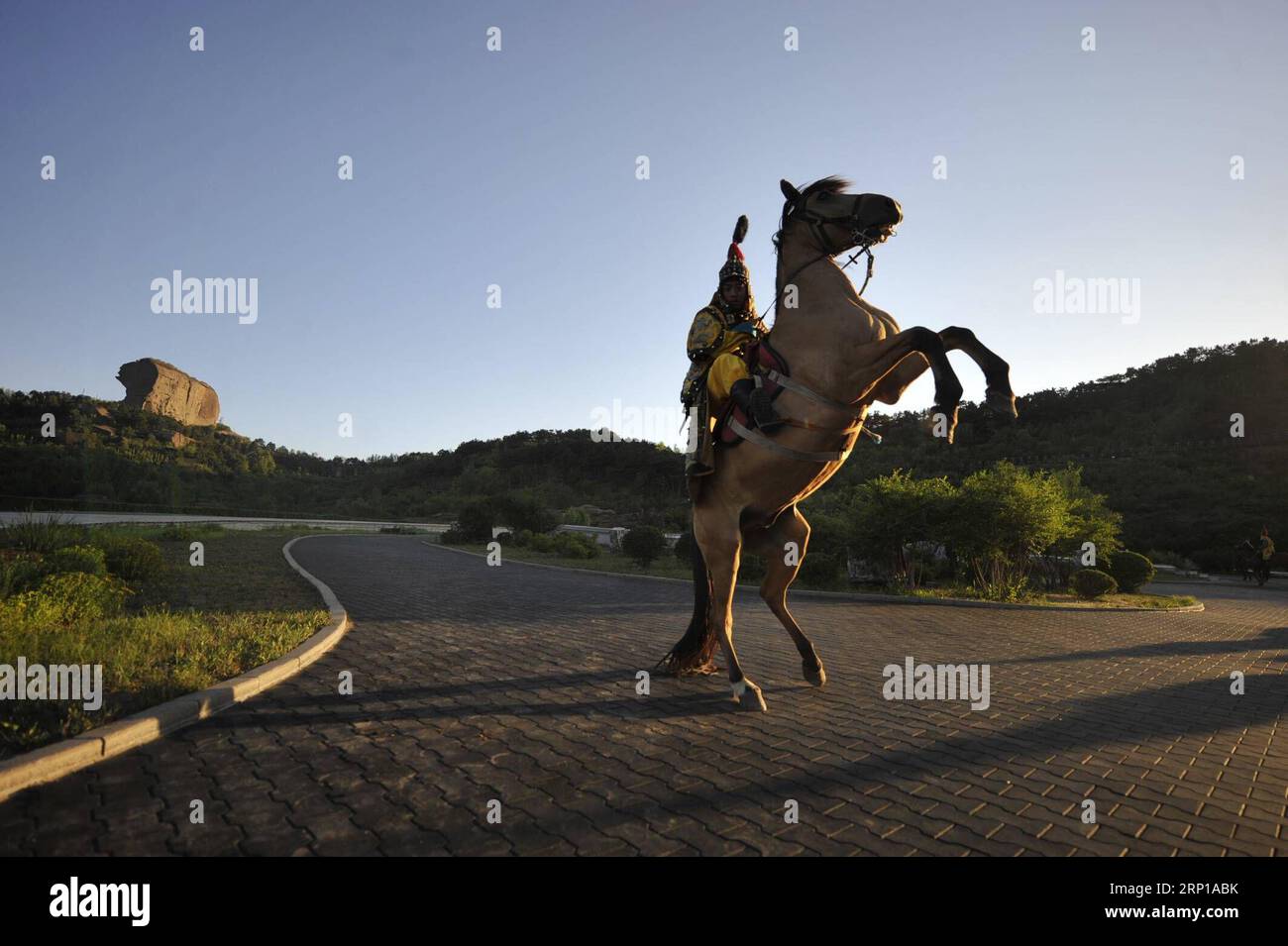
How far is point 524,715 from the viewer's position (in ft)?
14.9

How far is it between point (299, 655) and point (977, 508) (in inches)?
552

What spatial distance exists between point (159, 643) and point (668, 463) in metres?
51.5

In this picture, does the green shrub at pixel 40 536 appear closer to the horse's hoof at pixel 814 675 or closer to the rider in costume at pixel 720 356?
the rider in costume at pixel 720 356

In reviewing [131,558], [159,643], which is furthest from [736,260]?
[131,558]

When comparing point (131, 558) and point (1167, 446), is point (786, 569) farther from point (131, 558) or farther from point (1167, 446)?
point (1167, 446)

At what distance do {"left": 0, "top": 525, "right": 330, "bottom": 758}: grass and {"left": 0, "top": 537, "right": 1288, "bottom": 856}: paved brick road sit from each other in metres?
0.51

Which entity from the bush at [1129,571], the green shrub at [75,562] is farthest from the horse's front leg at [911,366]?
the bush at [1129,571]

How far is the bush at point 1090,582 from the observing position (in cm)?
1541

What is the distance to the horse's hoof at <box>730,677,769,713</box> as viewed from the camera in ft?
15.7

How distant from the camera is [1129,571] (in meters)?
17.2

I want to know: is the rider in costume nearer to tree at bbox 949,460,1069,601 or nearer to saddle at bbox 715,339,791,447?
saddle at bbox 715,339,791,447

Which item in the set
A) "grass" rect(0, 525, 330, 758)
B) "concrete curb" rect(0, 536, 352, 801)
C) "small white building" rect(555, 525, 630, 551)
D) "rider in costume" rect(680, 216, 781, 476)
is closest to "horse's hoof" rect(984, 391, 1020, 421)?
"rider in costume" rect(680, 216, 781, 476)

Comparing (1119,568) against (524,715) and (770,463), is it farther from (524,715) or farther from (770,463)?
(524,715)
